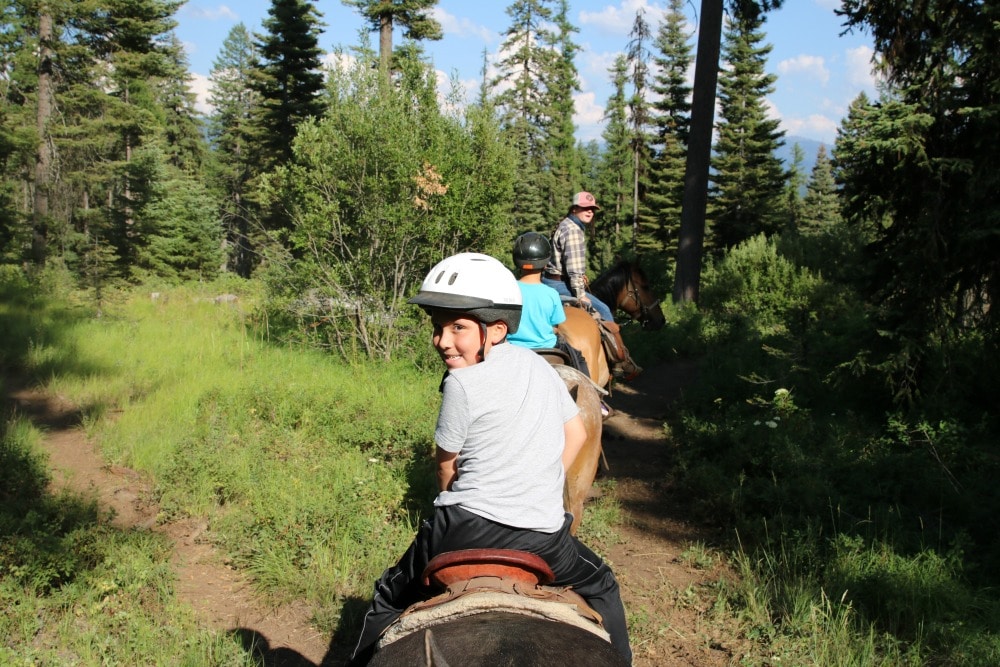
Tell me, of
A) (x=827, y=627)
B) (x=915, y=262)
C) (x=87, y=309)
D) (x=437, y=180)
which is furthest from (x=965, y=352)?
(x=87, y=309)

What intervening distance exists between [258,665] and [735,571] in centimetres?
354

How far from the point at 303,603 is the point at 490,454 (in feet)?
9.44

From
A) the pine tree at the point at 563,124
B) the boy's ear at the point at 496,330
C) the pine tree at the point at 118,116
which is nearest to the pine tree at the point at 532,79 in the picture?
the pine tree at the point at 563,124

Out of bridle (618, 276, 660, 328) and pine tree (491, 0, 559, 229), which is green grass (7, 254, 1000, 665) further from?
pine tree (491, 0, 559, 229)

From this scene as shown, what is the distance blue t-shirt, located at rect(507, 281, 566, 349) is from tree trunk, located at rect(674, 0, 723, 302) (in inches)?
472

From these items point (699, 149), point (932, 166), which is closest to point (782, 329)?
point (699, 149)

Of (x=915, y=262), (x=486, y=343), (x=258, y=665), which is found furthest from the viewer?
(x=915, y=262)

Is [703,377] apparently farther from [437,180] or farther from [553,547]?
[553,547]

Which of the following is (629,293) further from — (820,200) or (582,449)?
(820,200)

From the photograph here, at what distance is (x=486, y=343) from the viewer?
9.45 feet

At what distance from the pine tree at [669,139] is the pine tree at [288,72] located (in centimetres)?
2246

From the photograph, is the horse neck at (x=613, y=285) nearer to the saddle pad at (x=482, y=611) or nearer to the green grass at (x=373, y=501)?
the green grass at (x=373, y=501)

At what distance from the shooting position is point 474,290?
2.76 metres

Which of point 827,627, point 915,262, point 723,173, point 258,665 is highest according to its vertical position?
point 723,173
